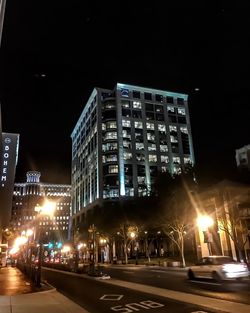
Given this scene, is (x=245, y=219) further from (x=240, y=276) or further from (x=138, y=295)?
(x=138, y=295)

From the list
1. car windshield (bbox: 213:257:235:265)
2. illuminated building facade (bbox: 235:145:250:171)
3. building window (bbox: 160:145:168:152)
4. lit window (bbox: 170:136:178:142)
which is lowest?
car windshield (bbox: 213:257:235:265)

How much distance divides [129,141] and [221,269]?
10419cm

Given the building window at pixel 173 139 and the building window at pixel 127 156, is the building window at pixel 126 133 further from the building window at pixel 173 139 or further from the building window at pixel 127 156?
the building window at pixel 173 139

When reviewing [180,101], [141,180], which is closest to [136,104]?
[180,101]

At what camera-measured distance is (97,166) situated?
11800cm

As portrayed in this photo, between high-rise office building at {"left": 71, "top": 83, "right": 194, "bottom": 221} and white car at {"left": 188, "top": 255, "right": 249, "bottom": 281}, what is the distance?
8897 cm

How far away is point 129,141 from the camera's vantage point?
4813 inches

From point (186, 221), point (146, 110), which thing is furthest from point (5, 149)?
point (186, 221)


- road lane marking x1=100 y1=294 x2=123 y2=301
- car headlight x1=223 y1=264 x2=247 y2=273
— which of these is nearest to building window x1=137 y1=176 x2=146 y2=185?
car headlight x1=223 y1=264 x2=247 y2=273

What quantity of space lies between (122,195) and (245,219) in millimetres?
73776

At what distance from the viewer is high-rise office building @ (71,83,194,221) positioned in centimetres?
11538

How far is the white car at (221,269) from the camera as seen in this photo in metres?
18.8

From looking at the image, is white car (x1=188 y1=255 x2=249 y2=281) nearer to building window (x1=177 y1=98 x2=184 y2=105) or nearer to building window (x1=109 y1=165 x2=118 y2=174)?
building window (x1=109 y1=165 x2=118 y2=174)

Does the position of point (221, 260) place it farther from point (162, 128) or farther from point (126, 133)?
point (162, 128)
